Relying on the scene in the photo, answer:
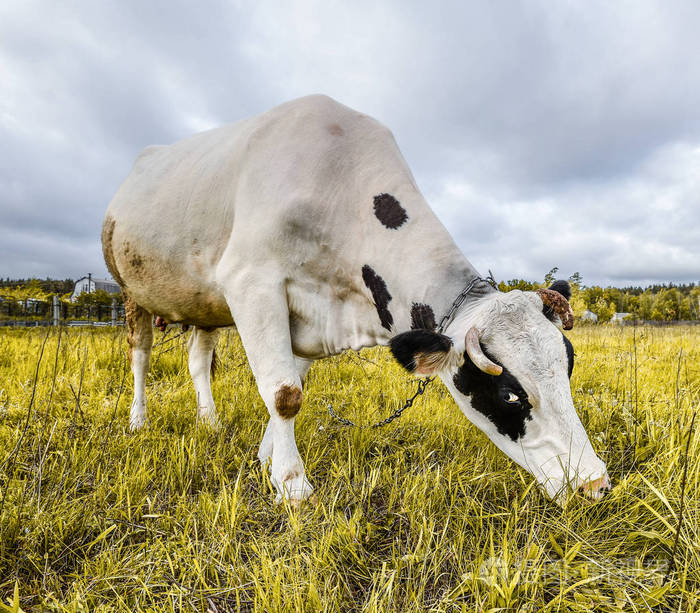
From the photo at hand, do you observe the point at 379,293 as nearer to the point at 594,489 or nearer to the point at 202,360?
the point at 594,489

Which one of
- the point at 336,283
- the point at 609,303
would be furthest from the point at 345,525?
the point at 609,303

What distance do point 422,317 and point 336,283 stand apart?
669mm

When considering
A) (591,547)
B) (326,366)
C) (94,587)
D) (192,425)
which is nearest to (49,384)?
(192,425)

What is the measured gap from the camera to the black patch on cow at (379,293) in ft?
8.80

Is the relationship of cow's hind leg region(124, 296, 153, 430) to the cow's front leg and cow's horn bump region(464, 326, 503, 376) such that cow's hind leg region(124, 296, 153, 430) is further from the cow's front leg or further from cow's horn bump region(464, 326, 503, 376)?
cow's horn bump region(464, 326, 503, 376)

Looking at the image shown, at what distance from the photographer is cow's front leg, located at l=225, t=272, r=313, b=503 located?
2.54m

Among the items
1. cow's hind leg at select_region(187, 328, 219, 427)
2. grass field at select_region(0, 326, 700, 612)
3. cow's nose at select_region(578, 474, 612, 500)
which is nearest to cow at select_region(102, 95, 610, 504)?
cow's nose at select_region(578, 474, 612, 500)

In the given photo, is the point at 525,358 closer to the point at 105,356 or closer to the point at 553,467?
the point at 553,467

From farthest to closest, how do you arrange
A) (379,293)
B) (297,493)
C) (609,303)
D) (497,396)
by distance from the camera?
1. (609,303)
2. (379,293)
3. (297,493)
4. (497,396)

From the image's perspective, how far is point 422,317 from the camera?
8.30 ft

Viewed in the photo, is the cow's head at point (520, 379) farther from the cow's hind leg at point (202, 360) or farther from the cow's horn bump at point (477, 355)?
the cow's hind leg at point (202, 360)

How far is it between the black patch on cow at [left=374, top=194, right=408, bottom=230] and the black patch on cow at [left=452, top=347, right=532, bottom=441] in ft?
3.22

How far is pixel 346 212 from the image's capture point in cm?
281

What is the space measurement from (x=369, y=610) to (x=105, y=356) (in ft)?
16.8
